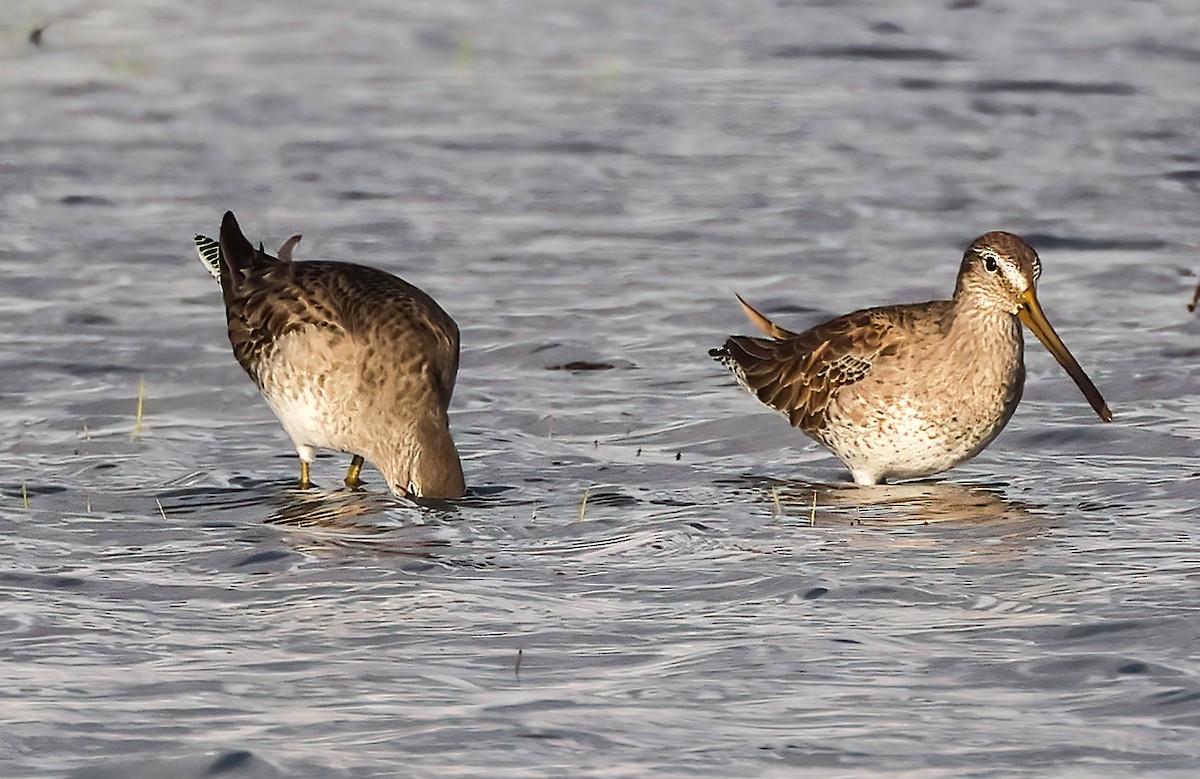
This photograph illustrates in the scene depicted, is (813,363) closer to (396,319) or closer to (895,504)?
(895,504)

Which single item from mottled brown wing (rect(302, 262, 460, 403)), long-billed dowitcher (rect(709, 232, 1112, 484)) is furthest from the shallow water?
mottled brown wing (rect(302, 262, 460, 403))

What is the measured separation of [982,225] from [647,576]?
20.7 ft

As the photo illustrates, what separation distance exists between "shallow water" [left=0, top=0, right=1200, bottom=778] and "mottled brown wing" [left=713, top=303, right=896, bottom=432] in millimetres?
278

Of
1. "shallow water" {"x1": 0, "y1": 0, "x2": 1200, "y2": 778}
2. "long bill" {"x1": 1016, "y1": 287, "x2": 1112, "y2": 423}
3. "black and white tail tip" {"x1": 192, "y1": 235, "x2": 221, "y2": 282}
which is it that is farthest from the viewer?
"black and white tail tip" {"x1": 192, "y1": 235, "x2": 221, "y2": 282}

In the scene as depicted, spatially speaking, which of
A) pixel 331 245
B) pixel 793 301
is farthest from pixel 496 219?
pixel 793 301

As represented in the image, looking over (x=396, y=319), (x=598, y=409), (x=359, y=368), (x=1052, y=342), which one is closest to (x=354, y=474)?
(x=359, y=368)

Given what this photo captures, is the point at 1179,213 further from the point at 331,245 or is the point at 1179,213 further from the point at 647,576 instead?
the point at 647,576

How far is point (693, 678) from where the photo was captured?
6906 millimetres

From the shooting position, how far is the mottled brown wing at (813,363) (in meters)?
9.77

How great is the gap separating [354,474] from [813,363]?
188 cm

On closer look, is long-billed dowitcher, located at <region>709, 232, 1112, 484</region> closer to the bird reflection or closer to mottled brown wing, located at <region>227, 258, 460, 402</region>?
the bird reflection

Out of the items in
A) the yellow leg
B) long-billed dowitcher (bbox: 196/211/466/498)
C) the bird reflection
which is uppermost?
long-billed dowitcher (bbox: 196/211/466/498)

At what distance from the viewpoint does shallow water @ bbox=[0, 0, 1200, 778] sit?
6660mm

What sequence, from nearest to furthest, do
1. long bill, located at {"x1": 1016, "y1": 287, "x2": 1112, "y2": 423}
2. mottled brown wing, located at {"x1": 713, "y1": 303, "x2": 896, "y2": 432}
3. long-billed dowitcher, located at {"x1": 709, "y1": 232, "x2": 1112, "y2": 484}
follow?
1. long-billed dowitcher, located at {"x1": 709, "y1": 232, "x2": 1112, "y2": 484}
2. long bill, located at {"x1": 1016, "y1": 287, "x2": 1112, "y2": 423}
3. mottled brown wing, located at {"x1": 713, "y1": 303, "x2": 896, "y2": 432}
